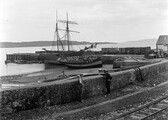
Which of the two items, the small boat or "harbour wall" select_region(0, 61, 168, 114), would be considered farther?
the small boat

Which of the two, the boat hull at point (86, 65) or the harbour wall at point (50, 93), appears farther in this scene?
the boat hull at point (86, 65)

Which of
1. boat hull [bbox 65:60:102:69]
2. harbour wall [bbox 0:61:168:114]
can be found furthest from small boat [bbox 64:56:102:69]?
harbour wall [bbox 0:61:168:114]

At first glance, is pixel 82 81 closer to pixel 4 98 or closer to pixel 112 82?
pixel 112 82

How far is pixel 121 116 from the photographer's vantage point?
832cm

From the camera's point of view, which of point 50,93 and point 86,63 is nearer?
point 50,93

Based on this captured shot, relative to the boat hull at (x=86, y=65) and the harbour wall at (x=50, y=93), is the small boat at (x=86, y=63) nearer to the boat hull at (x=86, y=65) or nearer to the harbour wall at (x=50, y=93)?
the boat hull at (x=86, y=65)

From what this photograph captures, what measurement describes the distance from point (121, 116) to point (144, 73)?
6.44 metres

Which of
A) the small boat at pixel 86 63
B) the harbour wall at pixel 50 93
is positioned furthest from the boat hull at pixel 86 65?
the harbour wall at pixel 50 93

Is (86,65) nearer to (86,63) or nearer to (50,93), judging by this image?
(86,63)

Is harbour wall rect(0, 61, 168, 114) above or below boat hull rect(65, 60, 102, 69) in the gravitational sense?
above

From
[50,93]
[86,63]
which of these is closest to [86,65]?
[86,63]

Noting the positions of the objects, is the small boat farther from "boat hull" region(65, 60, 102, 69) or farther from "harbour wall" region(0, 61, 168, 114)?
"harbour wall" region(0, 61, 168, 114)

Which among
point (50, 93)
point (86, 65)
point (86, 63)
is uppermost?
point (50, 93)

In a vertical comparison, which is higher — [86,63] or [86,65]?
[86,63]
